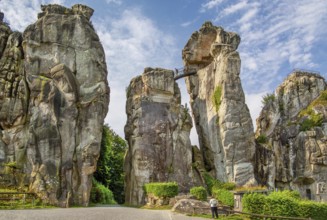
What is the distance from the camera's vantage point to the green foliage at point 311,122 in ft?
158

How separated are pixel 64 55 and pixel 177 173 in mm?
16806

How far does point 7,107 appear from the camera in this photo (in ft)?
104

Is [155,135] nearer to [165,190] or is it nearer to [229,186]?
[165,190]

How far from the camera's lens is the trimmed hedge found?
2092 centimetres

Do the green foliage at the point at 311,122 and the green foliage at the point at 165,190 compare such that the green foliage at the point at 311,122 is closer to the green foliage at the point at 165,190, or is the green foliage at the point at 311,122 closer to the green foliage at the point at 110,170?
the green foliage at the point at 165,190

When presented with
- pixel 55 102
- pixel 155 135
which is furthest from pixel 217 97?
pixel 55 102

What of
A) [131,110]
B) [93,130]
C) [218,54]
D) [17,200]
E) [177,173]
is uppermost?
[218,54]

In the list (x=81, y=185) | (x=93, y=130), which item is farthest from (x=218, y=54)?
(x=81, y=185)

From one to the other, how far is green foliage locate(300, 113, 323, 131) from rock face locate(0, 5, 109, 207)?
28977 mm

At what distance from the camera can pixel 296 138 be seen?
4806 cm

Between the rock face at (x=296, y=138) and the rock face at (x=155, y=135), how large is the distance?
10540 millimetres

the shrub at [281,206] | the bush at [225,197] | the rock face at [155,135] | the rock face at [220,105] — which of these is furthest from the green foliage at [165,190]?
the rock face at [220,105]

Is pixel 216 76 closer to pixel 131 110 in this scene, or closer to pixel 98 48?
pixel 131 110

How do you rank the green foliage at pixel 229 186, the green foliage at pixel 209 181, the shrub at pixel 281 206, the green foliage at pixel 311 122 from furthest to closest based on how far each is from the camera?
1. the green foliage at pixel 311 122
2. the green foliage at pixel 209 181
3. the green foliage at pixel 229 186
4. the shrub at pixel 281 206
